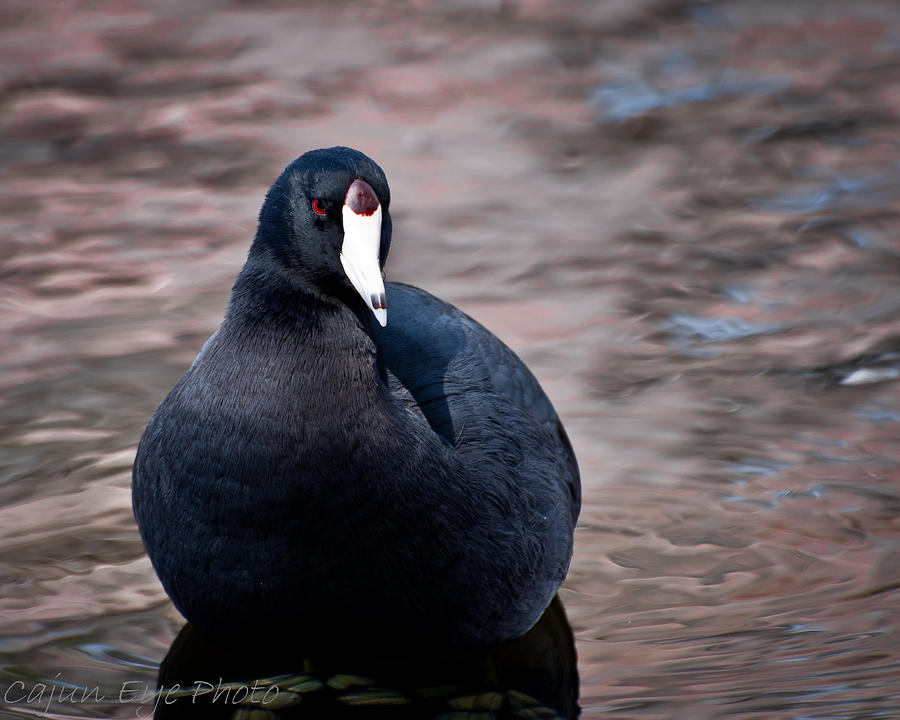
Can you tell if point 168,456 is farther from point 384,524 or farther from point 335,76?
point 335,76

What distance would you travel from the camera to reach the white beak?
319 centimetres

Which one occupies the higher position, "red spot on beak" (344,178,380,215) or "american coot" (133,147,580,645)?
"red spot on beak" (344,178,380,215)

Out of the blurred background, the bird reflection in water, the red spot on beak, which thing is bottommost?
the bird reflection in water

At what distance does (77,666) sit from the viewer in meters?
3.76

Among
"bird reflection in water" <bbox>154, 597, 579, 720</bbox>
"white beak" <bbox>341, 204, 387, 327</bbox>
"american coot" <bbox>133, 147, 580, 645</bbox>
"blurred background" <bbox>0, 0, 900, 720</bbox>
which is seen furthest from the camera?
"blurred background" <bbox>0, 0, 900, 720</bbox>

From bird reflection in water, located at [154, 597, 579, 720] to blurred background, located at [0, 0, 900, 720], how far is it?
0.10 m

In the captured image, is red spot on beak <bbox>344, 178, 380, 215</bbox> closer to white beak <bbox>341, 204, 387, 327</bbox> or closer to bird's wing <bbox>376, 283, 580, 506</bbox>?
white beak <bbox>341, 204, 387, 327</bbox>

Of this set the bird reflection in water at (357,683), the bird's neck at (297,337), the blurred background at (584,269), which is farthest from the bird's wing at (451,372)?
the bird reflection in water at (357,683)

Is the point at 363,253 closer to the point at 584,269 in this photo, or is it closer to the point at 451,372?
the point at 451,372

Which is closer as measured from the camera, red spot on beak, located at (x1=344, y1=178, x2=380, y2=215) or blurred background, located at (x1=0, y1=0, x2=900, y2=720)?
red spot on beak, located at (x1=344, y1=178, x2=380, y2=215)

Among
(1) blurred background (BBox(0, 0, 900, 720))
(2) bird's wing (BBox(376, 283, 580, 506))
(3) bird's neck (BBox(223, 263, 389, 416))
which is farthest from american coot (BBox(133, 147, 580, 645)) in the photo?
(1) blurred background (BBox(0, 0, 900, 720))

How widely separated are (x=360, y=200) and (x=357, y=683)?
1.29 m

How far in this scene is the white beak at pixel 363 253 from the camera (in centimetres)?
319

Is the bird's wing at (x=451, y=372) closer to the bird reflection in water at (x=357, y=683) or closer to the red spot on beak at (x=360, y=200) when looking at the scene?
the red spot on beak at (x=360, y=200)
